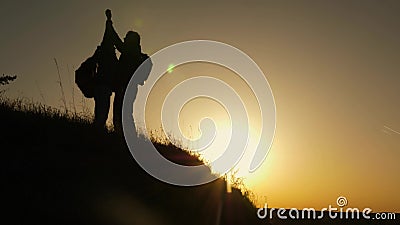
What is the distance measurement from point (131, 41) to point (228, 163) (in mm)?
4322

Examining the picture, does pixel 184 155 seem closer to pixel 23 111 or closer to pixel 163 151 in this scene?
pixel 163 151

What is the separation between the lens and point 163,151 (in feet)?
47.1

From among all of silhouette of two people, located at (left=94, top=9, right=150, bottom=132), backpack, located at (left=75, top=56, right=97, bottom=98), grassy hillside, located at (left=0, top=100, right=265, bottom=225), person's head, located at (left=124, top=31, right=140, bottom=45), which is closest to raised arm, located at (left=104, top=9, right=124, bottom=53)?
silhouette of two people, located at (left=94, top=9, right=150, bottom=132)

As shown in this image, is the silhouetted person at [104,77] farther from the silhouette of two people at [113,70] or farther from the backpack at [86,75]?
the backpack at [86,75]

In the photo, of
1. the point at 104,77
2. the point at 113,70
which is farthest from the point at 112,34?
the point at 104,77

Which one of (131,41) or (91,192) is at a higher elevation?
(131,41)

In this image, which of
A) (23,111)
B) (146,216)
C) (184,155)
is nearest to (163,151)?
(184,155)

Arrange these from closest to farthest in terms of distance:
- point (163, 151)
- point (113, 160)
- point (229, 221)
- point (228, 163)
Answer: point (113, 160), point (229, 221), point (163, 151), point (228, 163)

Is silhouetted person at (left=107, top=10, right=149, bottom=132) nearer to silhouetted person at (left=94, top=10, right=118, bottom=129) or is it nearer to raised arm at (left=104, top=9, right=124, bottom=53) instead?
raised arm at (left=104, top=9, right=124, bottom=53)

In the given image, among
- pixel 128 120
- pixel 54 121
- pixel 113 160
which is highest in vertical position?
pixel 128 120

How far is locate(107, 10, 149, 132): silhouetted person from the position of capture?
13.8 meters

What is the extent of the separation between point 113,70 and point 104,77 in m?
0.25

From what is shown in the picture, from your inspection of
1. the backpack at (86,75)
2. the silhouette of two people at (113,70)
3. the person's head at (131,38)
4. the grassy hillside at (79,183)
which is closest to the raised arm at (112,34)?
the silhouette of two people at (113,70)

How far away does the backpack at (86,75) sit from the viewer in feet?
45.6
